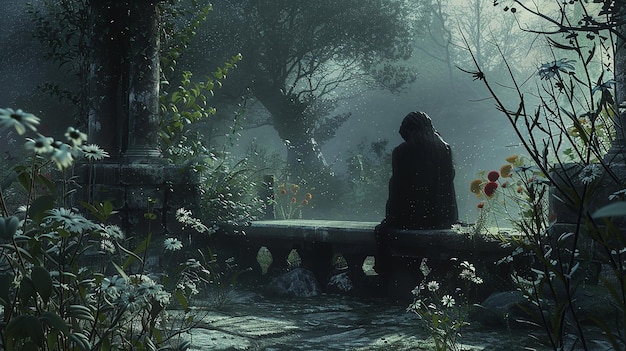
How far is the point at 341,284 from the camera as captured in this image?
8.04 meters

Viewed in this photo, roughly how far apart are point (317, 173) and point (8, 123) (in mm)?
16805

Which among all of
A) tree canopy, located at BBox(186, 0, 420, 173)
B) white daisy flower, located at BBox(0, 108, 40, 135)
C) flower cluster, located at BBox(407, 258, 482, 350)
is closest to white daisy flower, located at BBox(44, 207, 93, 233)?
white daisy flower, located at BBox(0, 108, 40, 135)

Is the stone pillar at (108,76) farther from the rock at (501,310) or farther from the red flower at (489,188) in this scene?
the rock at (501,310)

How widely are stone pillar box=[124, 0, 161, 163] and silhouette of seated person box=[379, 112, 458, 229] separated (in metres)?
2.51

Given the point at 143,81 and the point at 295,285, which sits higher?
the point at 143,81

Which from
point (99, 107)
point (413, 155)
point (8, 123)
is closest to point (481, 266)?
point (413, 155)

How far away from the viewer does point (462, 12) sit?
33312 mm

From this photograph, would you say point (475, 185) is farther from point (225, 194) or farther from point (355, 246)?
point (225, 194)

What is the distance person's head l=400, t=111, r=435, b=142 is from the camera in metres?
7.48

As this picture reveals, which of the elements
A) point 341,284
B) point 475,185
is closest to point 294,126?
point 341,284

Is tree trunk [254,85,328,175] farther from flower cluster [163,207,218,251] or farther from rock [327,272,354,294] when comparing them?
flower cluster [163,207,218,251]

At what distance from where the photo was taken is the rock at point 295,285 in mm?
7762

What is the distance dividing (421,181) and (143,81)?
9.95 feet

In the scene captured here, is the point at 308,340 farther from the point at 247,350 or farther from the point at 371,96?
the point at 371,96
